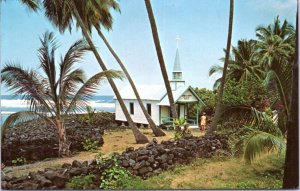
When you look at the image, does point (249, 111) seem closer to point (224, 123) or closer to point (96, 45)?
point (224, 123)

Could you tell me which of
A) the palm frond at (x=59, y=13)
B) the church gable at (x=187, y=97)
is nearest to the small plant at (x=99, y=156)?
the church gable at (x=187, y=97)

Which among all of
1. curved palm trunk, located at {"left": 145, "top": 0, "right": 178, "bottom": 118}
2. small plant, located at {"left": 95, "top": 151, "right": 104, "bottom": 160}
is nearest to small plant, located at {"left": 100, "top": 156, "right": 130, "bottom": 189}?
small plant, located at {"left": 95, "top": 151, "right": 104, "bottom": 160}

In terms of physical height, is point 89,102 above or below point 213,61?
below

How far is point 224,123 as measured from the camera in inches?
175

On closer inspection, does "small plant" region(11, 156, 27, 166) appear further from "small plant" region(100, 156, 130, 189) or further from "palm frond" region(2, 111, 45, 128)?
"small plant" region(100, 156, 130, 189)

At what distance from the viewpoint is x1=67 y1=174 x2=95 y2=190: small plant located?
4.15 m

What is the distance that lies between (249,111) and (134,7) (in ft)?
5.13

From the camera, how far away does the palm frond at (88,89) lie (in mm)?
4363

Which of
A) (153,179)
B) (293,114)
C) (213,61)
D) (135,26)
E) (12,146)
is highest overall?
(135,26)

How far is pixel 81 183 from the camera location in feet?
13.7

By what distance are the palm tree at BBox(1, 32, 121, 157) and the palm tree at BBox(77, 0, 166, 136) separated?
0.58ft

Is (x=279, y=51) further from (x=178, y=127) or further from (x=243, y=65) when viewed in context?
(x=178, y=127)

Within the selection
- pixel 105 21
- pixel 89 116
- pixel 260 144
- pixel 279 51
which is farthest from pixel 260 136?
pixel 105 21

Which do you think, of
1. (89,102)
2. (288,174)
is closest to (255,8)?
(288,174)
